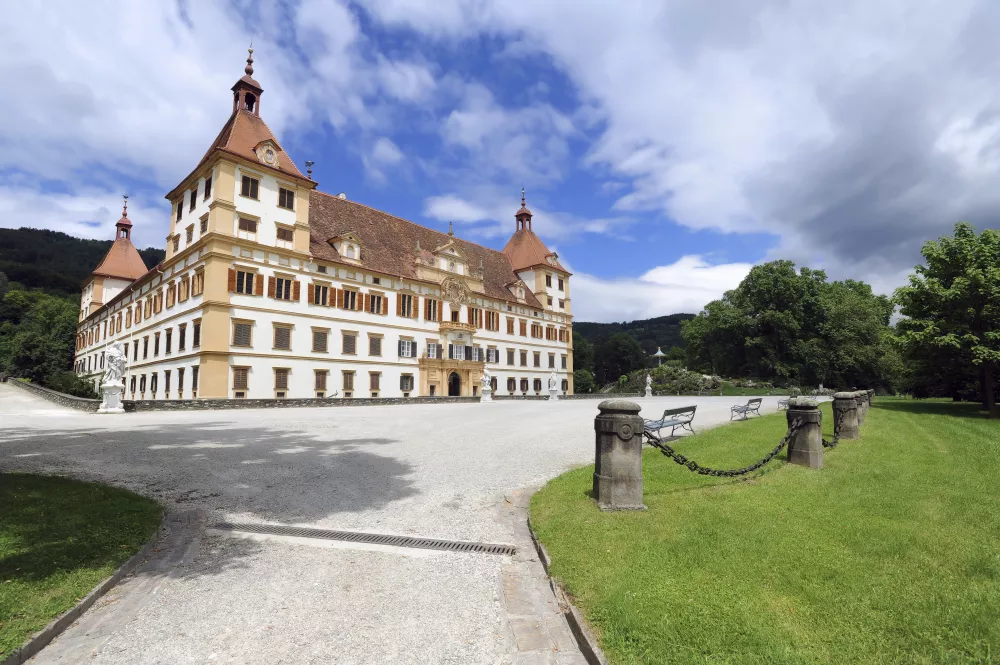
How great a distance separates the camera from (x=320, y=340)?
3497cm

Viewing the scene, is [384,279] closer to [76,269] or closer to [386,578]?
[386,578]

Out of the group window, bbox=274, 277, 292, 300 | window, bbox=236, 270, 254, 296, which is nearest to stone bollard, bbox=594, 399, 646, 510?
window, bbox=236, 270, 254, 296

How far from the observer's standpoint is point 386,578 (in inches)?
188

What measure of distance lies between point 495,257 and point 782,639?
52514 millimetres

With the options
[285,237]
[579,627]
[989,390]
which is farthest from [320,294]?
[989,390]

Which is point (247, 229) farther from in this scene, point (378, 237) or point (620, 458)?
point (620, 458)

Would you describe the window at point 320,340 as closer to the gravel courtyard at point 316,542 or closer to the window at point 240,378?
the window at point 240,378

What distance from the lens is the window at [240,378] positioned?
101ft

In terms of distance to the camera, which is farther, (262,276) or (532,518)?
(262,276)

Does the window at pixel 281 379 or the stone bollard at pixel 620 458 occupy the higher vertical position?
the window at pixel 281 379

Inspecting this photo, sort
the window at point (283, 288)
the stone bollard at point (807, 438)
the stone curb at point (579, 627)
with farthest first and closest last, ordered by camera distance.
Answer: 1. the window at point (283, 288)
2. the stone bollard at point (807, 438)
3. the stone curb at point (579, 627)

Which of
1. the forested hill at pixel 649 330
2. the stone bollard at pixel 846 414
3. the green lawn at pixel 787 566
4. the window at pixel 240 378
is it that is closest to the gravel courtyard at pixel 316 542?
the green lawn at pixel 787 566

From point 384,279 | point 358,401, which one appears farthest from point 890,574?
point 384,279

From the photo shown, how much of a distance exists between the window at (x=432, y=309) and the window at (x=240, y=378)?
47.3 feet
